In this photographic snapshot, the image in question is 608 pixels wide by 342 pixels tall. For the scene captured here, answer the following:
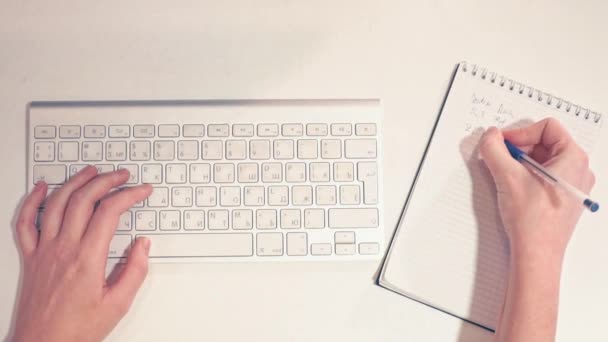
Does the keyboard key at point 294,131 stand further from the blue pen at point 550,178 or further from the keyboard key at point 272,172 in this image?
the blue pen at point 550,178

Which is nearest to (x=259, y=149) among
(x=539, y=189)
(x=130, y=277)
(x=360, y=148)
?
(x=360, y=148)

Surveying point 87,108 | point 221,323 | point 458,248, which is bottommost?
point 221,323

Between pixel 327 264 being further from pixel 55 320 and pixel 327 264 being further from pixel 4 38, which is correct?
pixel 4 38

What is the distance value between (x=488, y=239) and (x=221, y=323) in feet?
1.25

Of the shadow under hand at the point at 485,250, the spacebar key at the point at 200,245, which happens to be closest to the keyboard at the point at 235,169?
the spacebar key at the point at 200,245

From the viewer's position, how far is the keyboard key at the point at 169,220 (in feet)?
2.35

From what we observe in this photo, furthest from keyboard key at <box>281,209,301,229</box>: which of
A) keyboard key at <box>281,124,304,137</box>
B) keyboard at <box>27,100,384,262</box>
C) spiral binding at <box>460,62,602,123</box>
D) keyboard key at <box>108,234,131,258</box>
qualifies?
spiral binding at <box>460,62,602,123</box>

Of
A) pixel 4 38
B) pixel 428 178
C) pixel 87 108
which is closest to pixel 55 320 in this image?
pixel 87 108

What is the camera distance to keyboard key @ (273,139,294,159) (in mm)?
728

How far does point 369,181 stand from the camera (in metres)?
0.72

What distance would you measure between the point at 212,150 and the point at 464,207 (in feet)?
1.15

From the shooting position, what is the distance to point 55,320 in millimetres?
685

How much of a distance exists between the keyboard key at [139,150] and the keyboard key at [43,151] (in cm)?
11

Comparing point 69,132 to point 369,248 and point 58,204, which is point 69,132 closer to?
point 58,204
